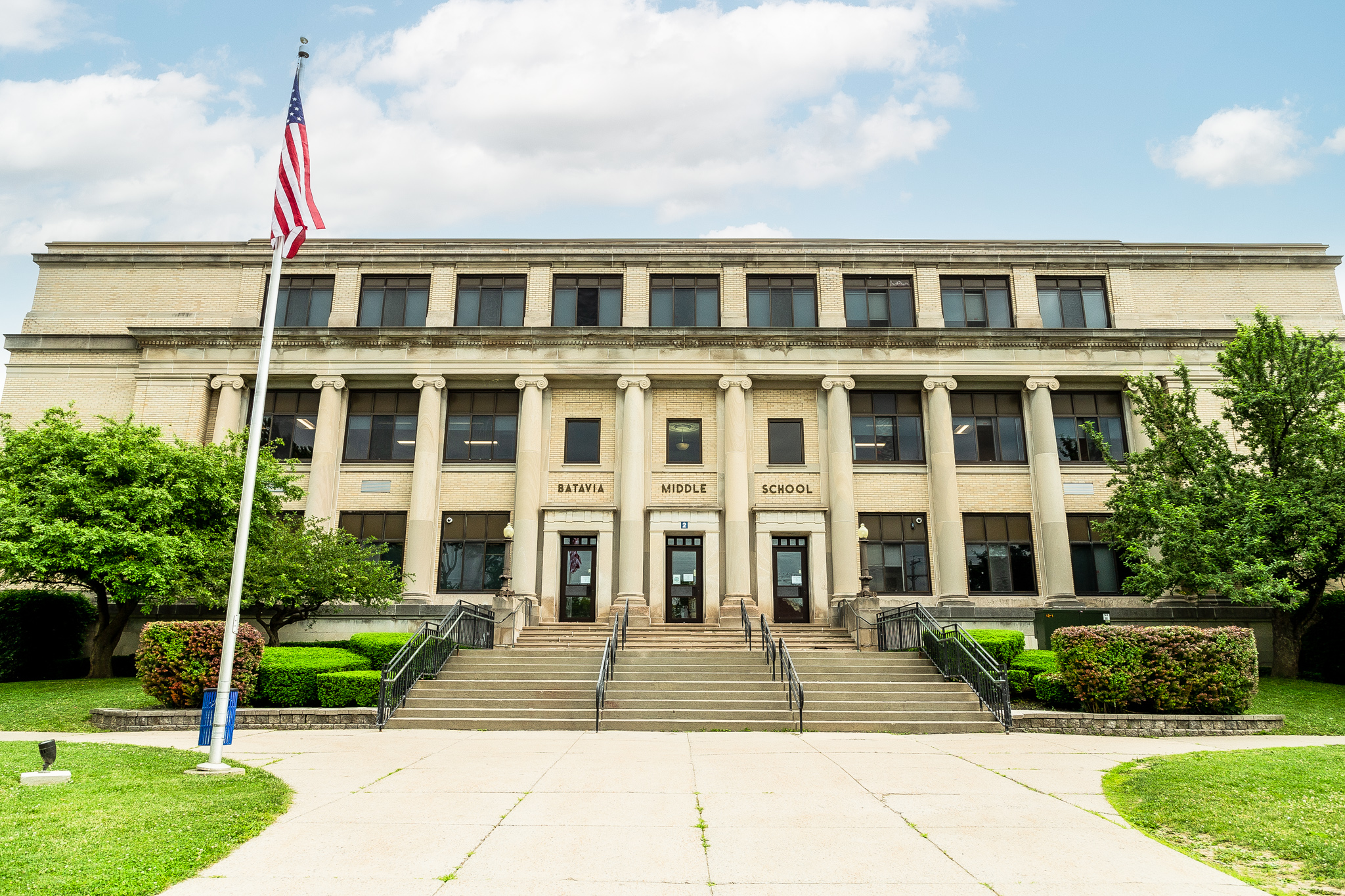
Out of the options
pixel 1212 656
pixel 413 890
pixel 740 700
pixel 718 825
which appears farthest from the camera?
pixel 740 700

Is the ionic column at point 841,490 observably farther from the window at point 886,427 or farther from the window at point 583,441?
the window at point 583,441

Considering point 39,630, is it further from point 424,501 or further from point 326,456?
point 424,501

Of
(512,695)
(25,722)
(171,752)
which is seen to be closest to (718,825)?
(171,752)

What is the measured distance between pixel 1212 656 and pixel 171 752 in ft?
57.9

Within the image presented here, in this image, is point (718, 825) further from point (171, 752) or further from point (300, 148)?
point (300, 148)

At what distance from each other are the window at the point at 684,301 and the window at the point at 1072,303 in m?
12.0

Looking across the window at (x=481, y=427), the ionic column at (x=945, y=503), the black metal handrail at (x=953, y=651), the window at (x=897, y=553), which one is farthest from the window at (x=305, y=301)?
the black metal handrail at (x=953, y=651)

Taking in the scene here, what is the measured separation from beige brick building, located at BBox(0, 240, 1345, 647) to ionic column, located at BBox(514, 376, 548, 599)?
9cm

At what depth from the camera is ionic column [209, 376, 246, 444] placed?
1128 inches

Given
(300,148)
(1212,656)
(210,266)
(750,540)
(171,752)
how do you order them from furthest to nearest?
(210,266) < (750,540) < (1212,656) < (300,148) < (171,752)

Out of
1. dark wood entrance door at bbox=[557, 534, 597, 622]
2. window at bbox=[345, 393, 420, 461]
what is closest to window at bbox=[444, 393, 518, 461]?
window at bbox=[345, 393, 420, 461]

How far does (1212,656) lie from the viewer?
15.5m

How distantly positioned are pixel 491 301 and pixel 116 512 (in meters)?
14.4

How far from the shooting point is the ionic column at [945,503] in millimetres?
27203
